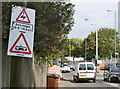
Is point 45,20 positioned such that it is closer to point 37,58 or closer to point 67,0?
point 67,0

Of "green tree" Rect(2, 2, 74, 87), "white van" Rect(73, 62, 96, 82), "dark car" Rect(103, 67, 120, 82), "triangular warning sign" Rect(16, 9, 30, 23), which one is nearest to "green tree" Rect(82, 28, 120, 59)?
"dark car" Rect(103, 67, 120, 82)

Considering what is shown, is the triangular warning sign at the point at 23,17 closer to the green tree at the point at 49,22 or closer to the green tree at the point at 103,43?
the green tree at the point at 49,22

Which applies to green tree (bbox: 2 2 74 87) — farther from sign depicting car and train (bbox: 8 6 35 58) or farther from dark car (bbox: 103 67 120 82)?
dark car (bbox: 103 67 120 82)

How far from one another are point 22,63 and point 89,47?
78.9m

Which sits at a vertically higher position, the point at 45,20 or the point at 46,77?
the point at 45,20

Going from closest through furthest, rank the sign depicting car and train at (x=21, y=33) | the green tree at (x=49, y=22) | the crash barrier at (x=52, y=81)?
the sign depicting car and train at (x=21, y=33) → the green tree at (x=49, y=22) → the crash barrier at (x=52, y=81)

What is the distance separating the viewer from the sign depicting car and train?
4.55 metres

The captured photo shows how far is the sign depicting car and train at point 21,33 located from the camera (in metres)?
A: 4.55

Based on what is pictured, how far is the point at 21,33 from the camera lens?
4.60 meters

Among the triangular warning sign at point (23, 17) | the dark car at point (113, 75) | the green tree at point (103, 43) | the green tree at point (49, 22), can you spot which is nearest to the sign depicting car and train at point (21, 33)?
the triangular warning sign at point (23, 17)

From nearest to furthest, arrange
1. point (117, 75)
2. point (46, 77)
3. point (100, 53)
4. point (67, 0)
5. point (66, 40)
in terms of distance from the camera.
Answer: point (67, 0) < point (66, 40) < point (46, 77) < point (117, 75) < point (100, 53)

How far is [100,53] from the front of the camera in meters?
82.2

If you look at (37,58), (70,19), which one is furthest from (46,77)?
(70,19)

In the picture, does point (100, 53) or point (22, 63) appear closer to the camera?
point (22, 63)
